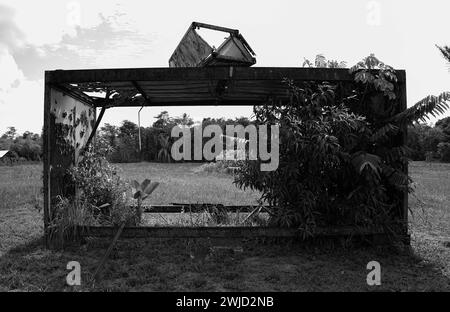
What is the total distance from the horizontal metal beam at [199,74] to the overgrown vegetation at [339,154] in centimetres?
18

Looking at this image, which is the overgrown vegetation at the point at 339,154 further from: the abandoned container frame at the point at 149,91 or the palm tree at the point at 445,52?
the palm tree at the point at 445,52

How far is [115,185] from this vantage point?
7.27 m

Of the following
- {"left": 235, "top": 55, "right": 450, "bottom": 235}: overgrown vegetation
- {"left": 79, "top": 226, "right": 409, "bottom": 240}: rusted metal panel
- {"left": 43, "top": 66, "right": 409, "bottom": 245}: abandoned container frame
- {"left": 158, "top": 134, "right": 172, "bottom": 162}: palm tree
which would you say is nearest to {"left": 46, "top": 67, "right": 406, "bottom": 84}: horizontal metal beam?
{"left": 43, "top": 66, "right": 409, "bottom": 245}: abandoned container frame

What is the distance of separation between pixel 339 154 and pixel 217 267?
7.64 ft

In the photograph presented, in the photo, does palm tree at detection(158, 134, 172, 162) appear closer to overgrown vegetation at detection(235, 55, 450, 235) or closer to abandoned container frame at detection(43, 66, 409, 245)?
abandoned container frame at detection(43, 66, 409, 245)

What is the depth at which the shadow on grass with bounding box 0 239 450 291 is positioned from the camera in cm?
469

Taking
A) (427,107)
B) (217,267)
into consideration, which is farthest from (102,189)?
(427,107)

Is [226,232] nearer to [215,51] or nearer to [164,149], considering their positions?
[215,51]

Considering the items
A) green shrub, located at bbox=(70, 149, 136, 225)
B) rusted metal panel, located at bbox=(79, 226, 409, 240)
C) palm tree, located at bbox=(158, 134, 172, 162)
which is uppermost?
palm tree, located at bbox=(158, 134, 172, 162)

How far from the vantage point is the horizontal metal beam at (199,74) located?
19.5ft

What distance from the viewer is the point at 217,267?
209 inches

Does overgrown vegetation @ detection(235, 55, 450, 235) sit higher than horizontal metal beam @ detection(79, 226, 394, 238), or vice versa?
overgrown vegetation @ detection(235, 55, 450, 235)

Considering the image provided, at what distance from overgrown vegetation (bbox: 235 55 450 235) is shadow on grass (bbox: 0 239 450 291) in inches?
17.6
